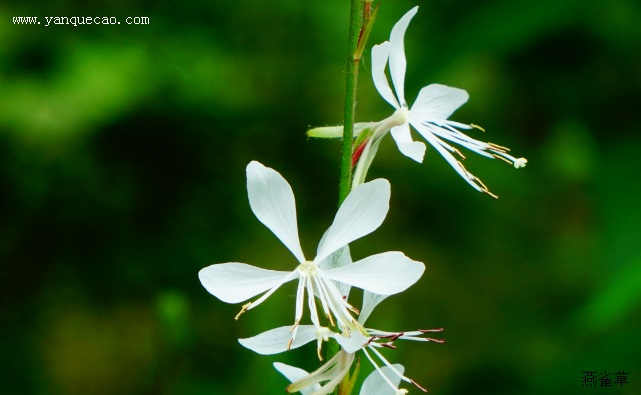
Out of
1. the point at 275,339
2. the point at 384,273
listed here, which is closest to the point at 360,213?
the point at 384,273

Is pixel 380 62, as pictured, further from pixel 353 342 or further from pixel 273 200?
pixel 353 342

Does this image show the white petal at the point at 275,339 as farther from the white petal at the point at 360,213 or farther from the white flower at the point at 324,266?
the white petal at the point at 360,213

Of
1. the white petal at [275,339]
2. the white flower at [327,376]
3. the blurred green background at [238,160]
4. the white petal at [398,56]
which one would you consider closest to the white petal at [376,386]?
the white flower at [327,376]

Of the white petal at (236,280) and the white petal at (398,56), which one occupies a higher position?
the white petal at (398,56)

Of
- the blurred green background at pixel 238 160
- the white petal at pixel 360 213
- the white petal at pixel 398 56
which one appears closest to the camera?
the white petal at pixel 360 213

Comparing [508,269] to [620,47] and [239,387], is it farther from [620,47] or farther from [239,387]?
[239,387]

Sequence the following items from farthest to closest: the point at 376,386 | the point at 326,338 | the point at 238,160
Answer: the point at 238,160 < the point at 376,386 < the point at 326,338

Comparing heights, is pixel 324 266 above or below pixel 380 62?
below

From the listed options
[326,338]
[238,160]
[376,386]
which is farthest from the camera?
[238,160]
